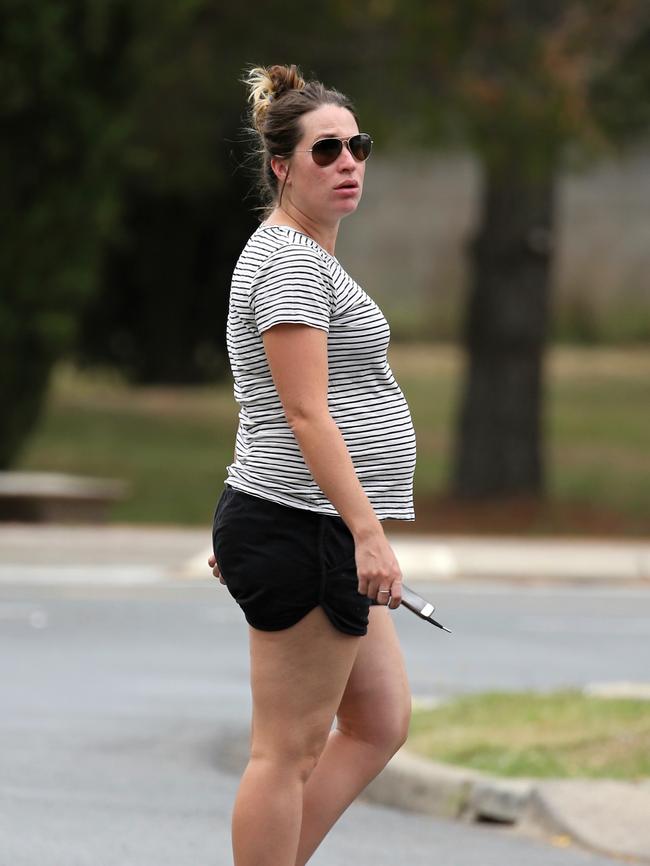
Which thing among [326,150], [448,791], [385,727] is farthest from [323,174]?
[448,791]

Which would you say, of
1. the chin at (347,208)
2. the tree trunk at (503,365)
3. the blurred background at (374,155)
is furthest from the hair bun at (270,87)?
the tree trunk at (503,365)

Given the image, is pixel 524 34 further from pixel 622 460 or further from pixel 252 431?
pixel 252 431

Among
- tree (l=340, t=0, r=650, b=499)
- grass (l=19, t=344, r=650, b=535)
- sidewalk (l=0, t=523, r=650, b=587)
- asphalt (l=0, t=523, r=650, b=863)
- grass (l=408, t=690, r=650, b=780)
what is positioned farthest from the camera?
grass (l=19, t=344, r=650, b=535)

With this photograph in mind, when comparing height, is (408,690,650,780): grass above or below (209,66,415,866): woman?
below

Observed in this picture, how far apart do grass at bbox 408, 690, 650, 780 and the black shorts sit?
268 cm

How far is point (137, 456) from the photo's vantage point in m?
25.8

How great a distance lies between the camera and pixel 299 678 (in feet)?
13.3

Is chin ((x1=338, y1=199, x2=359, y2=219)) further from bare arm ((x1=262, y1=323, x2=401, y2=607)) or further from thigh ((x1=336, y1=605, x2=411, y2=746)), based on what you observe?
thigh ((x1=336, y1=605, x2=411, y2=746))

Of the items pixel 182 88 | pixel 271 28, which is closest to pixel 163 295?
pixel 182 88

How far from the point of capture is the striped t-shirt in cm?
400

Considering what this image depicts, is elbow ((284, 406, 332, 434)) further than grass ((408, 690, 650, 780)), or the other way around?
grass ((408, 690, 650, 780))

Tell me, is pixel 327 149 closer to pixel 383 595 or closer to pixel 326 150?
pixel 326 150

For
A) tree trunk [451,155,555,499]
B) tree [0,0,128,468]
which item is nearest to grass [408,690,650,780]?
tree [0,0,128,468]

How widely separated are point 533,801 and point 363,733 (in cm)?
203
